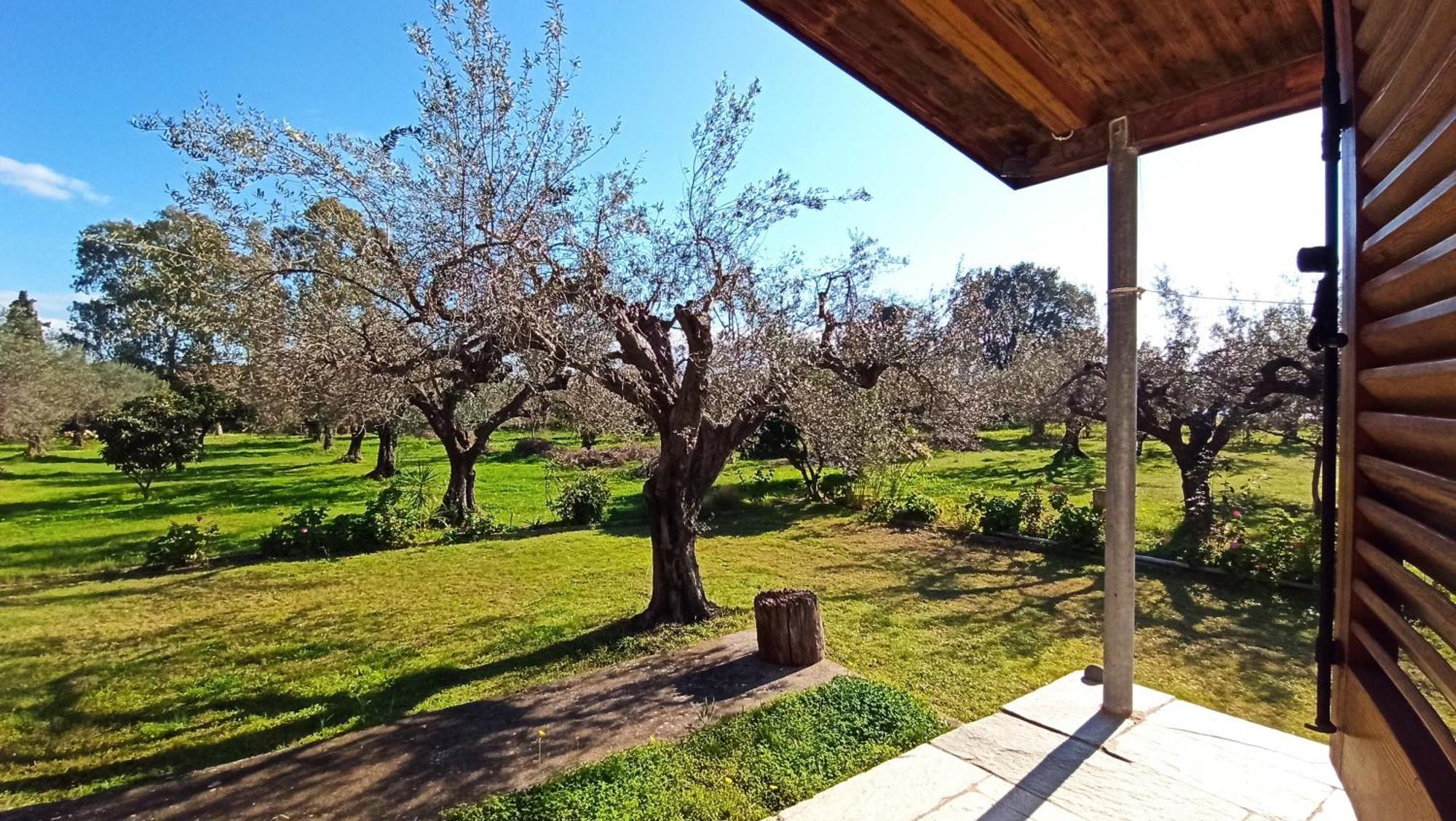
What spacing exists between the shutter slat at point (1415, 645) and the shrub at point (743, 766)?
279cm

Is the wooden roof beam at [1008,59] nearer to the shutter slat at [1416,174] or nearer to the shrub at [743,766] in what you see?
the shutter slat at [1416,174]

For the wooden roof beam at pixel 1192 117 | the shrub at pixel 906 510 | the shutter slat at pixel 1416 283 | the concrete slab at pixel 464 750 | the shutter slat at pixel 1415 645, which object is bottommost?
the concrete slab at pixel 464 750

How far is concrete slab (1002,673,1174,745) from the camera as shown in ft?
11.4

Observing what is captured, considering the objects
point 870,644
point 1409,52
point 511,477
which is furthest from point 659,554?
point 511,477

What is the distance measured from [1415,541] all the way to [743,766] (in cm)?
331

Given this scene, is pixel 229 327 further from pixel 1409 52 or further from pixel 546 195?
pixel 1409 52

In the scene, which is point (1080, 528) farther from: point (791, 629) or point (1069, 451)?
point (1069, 451)

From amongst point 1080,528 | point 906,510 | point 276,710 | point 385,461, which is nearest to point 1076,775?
point 276,710

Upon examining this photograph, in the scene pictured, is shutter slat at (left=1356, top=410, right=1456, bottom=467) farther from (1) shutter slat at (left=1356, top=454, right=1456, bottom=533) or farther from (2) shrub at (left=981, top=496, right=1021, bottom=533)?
(2) shrub at (left=981, top=496, right=1021, bottom=533)

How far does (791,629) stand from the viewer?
15.4 ft

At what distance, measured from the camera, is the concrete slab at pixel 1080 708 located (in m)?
3.47

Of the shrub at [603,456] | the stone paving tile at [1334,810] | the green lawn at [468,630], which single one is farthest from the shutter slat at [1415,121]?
the shrub at [603,456]

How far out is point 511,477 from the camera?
58.1ft

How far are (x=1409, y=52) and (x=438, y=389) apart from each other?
352 inches
